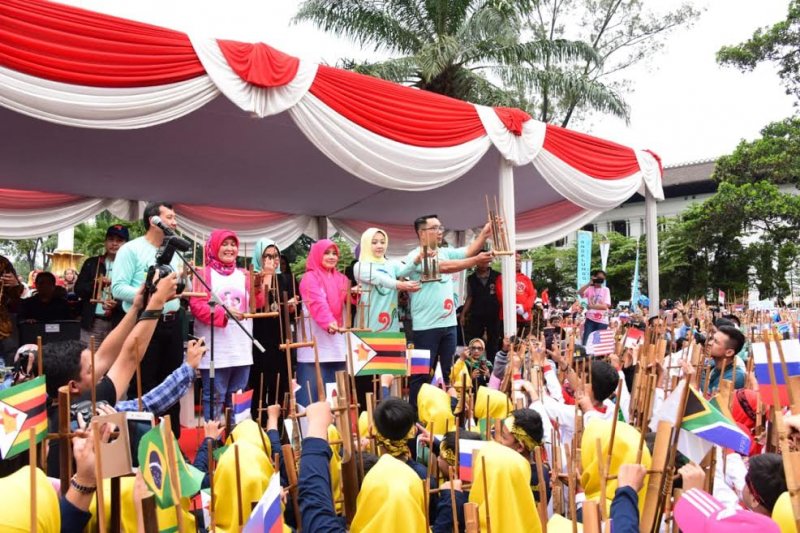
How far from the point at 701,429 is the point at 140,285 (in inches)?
102

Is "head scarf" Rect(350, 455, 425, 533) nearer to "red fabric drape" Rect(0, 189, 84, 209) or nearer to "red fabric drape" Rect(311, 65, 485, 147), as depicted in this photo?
"red fabric drape" Rect(311, 65, 485, 147)

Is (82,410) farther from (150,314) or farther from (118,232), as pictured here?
(118,232)

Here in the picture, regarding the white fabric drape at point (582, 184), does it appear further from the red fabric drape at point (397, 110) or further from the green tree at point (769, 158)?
the green tree at point (769, 158)

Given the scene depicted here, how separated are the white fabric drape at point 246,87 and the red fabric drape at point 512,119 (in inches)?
72.6

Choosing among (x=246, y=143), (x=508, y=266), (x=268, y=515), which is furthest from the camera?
(x=246, y=143)

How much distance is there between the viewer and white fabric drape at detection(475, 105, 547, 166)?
5.36 meters

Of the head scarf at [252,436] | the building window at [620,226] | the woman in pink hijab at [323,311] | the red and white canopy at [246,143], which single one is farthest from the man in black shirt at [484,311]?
the building window at [620,226]

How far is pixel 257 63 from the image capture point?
13.0ft

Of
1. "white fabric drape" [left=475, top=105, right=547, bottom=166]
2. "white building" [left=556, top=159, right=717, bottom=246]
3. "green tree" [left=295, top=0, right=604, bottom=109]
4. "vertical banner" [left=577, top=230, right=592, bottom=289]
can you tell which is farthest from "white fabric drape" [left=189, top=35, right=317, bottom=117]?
"white building" [left=556, top=159, right=717, bottom=246]

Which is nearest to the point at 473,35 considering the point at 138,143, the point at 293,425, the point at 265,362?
the point at 138,143

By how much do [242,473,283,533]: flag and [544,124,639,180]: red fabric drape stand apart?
5026 millimetres

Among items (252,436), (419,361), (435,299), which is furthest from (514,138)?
(252,436)

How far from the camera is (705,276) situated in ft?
60.5

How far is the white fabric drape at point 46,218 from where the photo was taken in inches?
246
